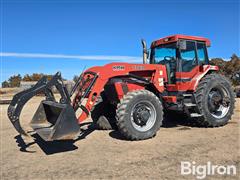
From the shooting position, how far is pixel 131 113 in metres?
6.78

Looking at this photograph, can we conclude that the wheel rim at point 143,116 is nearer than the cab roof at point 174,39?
Yes

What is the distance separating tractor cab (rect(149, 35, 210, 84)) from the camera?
8.36 m

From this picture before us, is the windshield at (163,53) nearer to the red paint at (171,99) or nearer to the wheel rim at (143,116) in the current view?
the red paint at (171,99)

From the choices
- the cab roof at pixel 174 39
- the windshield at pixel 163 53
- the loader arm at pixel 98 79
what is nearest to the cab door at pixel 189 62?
the cab roof at pixel 174 39

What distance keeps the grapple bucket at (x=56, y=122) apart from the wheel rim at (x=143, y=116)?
5.35 feet

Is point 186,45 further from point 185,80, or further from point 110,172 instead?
point 110,172

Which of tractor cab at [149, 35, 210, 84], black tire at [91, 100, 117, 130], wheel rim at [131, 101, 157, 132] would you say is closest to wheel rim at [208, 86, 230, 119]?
tractor cab at [149, 35, 210, 84]

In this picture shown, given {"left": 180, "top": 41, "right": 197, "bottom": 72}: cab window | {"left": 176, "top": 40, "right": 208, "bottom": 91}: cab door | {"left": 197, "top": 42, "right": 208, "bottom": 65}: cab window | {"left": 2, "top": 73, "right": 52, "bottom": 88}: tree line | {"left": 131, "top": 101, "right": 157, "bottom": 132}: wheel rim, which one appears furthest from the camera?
{"left": 2, "top": 73, "right": 52, "bottom": 88}: tree line

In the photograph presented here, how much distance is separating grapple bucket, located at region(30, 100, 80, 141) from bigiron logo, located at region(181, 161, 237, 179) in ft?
7.46

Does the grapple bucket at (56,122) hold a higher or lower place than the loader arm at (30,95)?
lower

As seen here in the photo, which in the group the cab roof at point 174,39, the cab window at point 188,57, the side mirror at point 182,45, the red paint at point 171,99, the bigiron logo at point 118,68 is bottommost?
the red paint at point 171,99

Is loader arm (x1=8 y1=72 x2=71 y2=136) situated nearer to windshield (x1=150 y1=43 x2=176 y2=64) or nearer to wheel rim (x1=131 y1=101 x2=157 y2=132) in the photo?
wheel rim (x1=131 y1=101 x2=157 y2=132)

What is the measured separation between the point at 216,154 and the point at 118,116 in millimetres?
2277

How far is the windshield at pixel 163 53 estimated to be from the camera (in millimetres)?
8594
